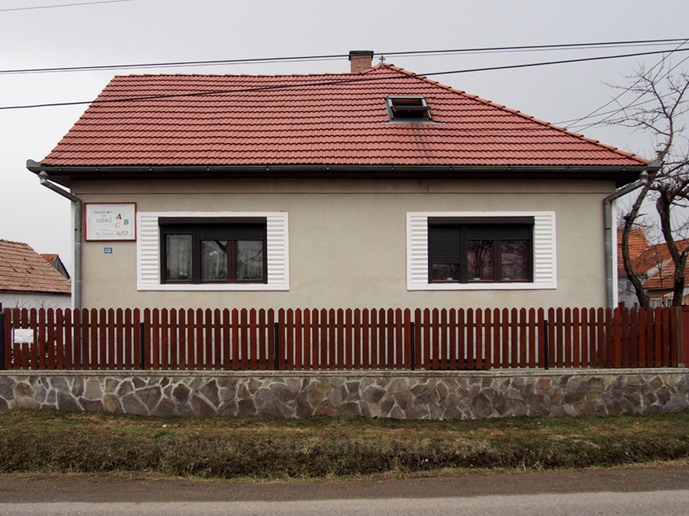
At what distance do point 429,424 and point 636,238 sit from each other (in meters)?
25.1

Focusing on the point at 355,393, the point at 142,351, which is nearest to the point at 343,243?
the point at 355,393

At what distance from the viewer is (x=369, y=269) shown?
10000 mm

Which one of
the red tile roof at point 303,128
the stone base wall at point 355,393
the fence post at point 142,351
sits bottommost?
the stone base wall at point 355,393

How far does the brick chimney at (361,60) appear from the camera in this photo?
48.2 ft

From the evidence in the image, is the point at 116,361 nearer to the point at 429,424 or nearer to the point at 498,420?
the point at 429,424

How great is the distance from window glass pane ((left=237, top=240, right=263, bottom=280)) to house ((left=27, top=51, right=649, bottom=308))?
0.08 feet

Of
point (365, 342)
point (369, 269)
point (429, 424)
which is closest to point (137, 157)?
point (369, 269)

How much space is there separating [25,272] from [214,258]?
896 inches

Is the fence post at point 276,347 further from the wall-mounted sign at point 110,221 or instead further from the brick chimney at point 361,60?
the brick chimney at point 361,60

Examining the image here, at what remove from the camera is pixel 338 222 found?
32.9 ft

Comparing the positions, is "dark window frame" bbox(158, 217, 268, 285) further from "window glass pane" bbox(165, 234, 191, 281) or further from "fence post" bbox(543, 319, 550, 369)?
"fence post" bbox(543, 319, 550, 369)

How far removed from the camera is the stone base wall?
8031 mm

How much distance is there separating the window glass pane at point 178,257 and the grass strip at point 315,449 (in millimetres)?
3337

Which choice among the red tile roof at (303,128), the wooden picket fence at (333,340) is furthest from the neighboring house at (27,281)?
the wooden picket fence at (333,340)
